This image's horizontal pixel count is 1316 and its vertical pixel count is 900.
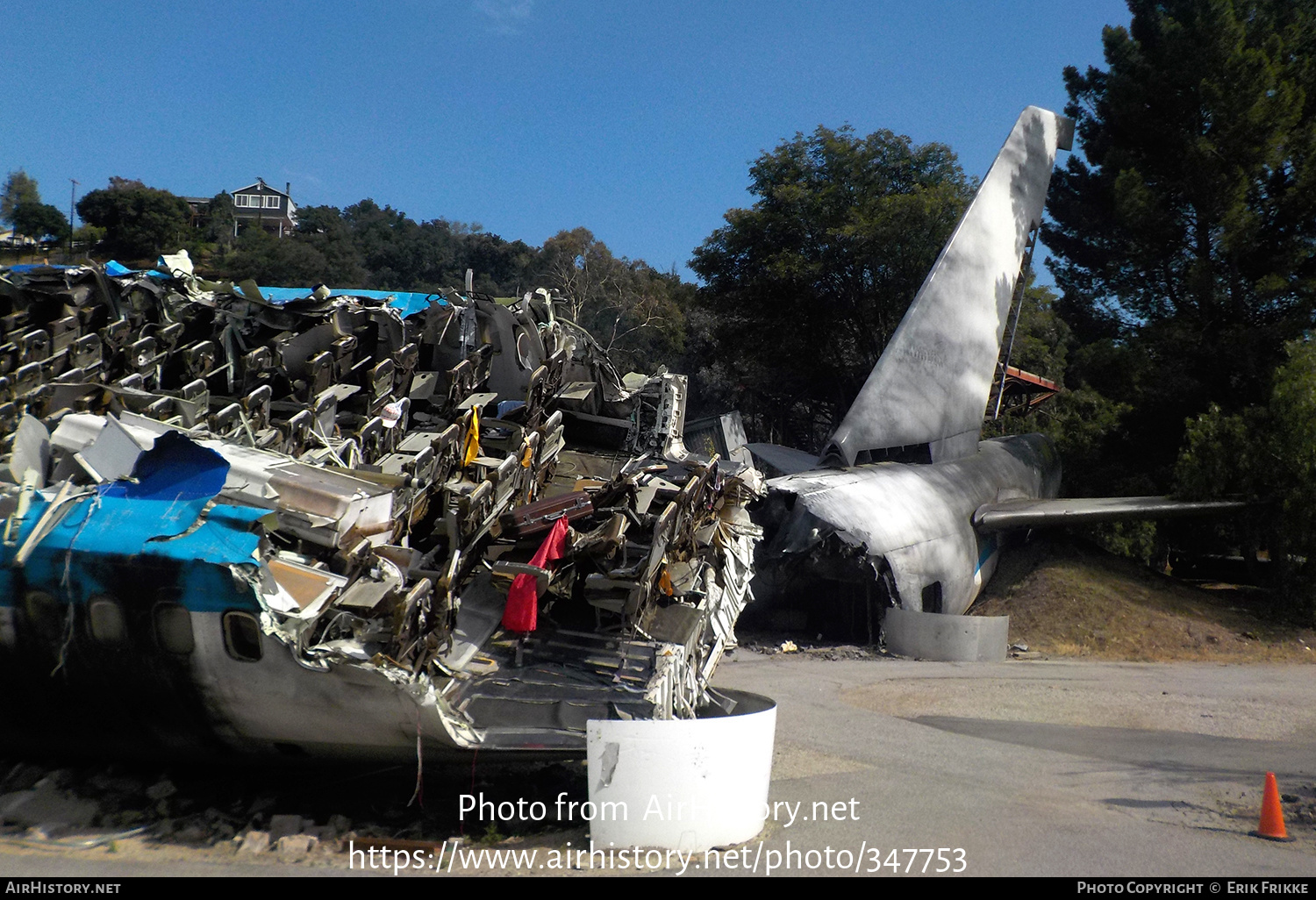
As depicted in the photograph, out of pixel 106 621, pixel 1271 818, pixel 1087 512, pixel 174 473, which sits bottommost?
pixel 1271 818

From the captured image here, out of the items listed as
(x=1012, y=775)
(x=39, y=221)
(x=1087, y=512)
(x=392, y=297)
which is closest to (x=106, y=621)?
(x=392, y=297)

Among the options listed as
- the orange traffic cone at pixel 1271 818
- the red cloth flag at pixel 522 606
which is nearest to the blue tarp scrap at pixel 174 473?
the red cloth flag at pixel 522 606

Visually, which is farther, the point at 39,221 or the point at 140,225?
the point at 39,221

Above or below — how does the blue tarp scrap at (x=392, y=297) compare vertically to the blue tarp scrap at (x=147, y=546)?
above

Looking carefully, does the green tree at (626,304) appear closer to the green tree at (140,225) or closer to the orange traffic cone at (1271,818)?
the green tree at (140,225)

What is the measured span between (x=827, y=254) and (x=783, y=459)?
14.9m

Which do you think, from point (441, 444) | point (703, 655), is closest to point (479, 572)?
point (441, 444)

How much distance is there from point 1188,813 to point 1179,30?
30.2m

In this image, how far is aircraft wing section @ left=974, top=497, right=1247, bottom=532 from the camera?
75.7 ft

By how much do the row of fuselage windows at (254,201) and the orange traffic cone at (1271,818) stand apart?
349 feet

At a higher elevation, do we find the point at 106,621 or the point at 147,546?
the point at 147,546

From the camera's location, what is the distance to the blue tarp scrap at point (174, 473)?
26.5ft

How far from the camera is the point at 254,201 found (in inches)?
4264

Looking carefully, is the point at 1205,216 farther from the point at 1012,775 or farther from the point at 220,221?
the point at 220,221
